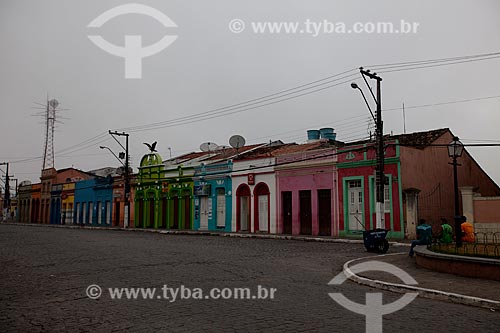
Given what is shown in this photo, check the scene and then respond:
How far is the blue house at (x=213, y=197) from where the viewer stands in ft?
102

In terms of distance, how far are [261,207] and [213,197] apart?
13.8ft

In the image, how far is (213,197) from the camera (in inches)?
1259

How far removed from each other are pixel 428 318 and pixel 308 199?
19889mm

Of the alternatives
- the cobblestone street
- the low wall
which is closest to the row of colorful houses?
the low wall

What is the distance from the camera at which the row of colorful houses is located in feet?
74.7

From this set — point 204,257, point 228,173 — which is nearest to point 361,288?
point 204,257

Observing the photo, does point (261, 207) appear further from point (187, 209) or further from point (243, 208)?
point (187, 209)

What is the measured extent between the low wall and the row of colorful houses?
35.0 ft

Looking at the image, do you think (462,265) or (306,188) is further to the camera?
(306,188)

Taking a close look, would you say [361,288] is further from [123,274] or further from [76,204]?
[76,204]

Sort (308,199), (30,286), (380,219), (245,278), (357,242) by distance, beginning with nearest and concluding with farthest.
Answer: (30,286), (245,278), (380,219), (357,242), (308,199)

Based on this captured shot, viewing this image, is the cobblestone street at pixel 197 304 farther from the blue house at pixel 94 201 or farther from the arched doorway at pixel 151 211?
the blue house at pixel 94 201

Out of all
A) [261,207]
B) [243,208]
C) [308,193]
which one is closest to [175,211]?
[243,208]

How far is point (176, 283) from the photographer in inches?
364
